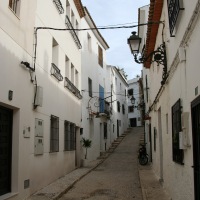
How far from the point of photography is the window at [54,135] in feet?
38.1

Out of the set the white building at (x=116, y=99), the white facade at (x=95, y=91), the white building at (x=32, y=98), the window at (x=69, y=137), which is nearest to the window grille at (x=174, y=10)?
the white building at (x=32, y=98)

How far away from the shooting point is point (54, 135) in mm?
11992

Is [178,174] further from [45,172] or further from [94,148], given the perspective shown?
[94,148]

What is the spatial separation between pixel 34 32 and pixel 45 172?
416 centimetres

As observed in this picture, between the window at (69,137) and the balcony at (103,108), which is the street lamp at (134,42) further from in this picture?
the balcony at (103,108)

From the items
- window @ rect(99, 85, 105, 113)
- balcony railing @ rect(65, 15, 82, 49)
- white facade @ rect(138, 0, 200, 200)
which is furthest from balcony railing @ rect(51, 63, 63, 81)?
window @ rect(99, 85, 105, 113)

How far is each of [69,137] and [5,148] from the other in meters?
7.00

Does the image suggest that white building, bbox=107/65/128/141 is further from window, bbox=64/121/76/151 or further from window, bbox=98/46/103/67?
window, bbox=64/121/76/151

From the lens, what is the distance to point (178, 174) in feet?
22.6

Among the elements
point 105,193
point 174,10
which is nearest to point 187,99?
point 174,10

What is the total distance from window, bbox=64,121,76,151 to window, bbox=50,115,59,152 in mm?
1652

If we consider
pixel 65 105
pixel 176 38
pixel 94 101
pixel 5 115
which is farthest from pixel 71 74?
pixel 176 38

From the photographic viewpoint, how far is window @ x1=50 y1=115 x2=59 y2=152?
38.1 feet

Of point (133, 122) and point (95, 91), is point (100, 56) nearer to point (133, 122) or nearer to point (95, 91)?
point (95, 91)
